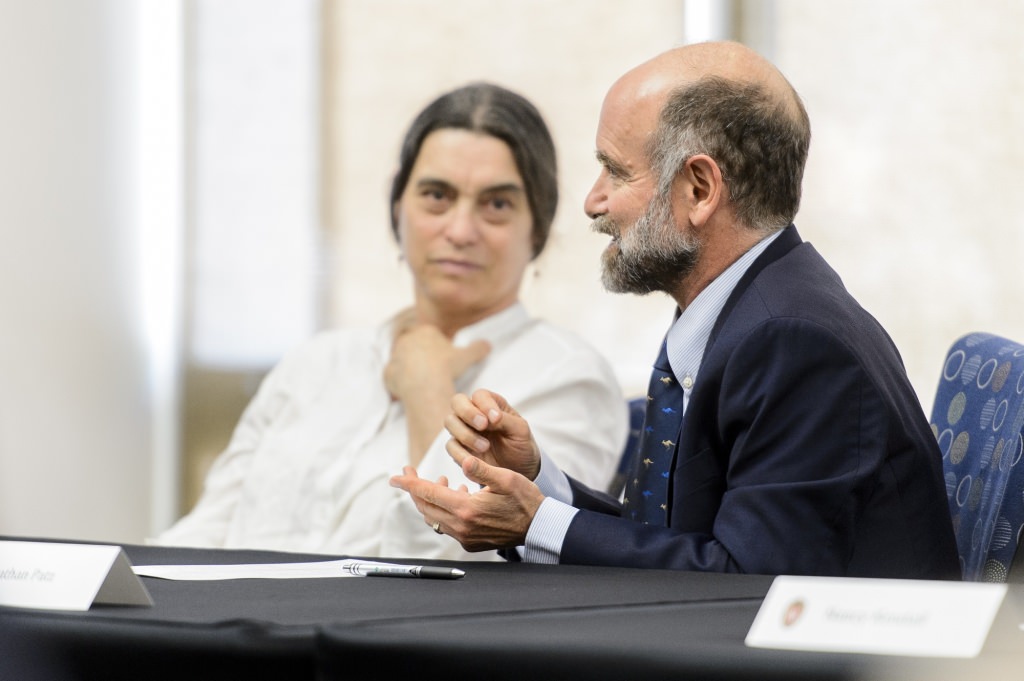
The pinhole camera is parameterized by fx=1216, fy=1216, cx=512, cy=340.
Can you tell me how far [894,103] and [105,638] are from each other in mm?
2918

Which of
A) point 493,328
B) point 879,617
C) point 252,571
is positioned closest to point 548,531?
point 252,571

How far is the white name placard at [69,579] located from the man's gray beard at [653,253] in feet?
2.65

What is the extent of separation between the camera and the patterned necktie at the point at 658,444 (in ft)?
5.11

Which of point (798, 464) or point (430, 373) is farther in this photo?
point (430, 373)

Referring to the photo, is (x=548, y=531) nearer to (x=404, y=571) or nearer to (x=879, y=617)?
(x=404, y=571)

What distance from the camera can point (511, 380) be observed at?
2.40 metres

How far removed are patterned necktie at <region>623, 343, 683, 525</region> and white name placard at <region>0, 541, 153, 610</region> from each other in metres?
0.73

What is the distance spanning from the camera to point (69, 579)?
1.03m

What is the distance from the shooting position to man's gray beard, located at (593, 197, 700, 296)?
1.57 metres

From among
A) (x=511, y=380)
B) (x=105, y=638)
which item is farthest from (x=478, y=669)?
(x=511, y=380)

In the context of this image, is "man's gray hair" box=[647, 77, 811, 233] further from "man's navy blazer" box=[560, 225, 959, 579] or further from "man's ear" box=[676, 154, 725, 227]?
"man's navy blazer" box=[560, 225, 959, 579]

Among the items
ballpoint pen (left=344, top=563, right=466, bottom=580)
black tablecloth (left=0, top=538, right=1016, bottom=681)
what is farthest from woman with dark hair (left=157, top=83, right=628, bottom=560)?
black tablecloth (left=0, top=538, right=1016, bottom=681)

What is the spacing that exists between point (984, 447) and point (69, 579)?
1185mm

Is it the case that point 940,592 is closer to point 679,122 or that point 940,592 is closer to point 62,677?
point 62,677
